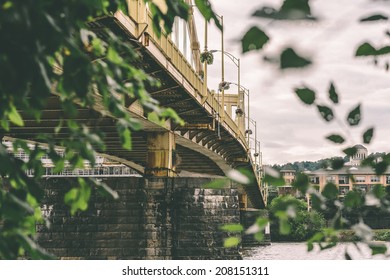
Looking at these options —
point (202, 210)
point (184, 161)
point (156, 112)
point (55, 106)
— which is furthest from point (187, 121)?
point (156, 112)

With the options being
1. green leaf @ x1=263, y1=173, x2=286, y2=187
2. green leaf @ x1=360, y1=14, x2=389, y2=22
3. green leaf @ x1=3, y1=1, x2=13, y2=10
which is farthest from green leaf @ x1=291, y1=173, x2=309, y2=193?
green leaf @ x1=3, y1=1, x2=13, y2=10

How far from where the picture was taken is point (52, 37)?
2.24 meters

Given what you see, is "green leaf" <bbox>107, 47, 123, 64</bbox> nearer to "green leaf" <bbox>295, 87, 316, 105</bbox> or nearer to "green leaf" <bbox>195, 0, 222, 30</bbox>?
"green leaf" <bbox>195, 0, 222, 30</bbox>

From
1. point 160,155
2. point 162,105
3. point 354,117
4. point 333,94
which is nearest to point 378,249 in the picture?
point 354,117

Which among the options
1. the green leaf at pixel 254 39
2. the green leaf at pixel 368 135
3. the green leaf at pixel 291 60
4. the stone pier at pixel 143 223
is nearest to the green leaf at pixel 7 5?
the green leaf at pixel 254 39

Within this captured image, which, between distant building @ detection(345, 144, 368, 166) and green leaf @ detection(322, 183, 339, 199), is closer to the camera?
green leaf @ detection(322, 183, 339, 199)

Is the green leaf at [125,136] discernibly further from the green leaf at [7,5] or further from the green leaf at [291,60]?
the green leaf at [291,60]

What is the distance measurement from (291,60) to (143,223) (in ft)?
78.2

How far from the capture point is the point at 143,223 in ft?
83.8

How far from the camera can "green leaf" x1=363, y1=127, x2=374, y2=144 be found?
2.71m

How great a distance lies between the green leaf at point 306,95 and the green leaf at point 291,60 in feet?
1.51

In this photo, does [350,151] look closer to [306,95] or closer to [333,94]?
[333,94]

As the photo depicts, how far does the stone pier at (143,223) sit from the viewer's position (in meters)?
25.2

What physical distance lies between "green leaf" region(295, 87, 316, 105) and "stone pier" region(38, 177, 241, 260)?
22.3 metres
